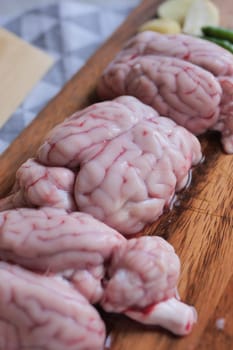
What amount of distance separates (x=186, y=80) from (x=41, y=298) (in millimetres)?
1171

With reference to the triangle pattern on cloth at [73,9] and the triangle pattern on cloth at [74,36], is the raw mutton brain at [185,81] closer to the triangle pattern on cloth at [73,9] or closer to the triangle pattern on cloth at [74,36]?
the triangle pattern on cloth at [74,36]

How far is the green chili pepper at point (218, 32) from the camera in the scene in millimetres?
2957

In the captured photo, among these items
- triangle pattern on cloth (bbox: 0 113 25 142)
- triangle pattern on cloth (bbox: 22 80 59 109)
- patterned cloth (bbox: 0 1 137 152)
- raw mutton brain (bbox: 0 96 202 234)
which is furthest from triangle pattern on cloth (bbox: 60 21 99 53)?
raw mutton brain (bbox: 0 96 202 234)

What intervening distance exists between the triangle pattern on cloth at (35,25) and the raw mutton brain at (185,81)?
1.01 meters

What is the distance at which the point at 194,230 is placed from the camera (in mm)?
2211

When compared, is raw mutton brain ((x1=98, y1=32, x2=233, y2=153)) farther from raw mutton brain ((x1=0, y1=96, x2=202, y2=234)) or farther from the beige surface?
the beige surface

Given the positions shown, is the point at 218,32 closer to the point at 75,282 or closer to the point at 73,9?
the point at 73,9

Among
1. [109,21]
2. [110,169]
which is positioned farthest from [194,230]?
[109,21]

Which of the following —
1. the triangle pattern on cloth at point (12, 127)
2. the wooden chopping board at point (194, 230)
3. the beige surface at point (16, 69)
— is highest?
the beige surface at point (16, 69)

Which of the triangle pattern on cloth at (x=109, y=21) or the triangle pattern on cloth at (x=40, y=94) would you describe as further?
the triangle pattern on cloth at (x=109, y=21)

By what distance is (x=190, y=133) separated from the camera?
8.00 feet

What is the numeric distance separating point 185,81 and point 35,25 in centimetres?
142

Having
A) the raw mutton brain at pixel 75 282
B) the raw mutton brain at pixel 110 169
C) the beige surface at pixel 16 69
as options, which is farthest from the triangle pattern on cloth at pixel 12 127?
the raw mutton brain at pixel 75 282

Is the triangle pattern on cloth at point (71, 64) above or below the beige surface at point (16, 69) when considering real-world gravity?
below
